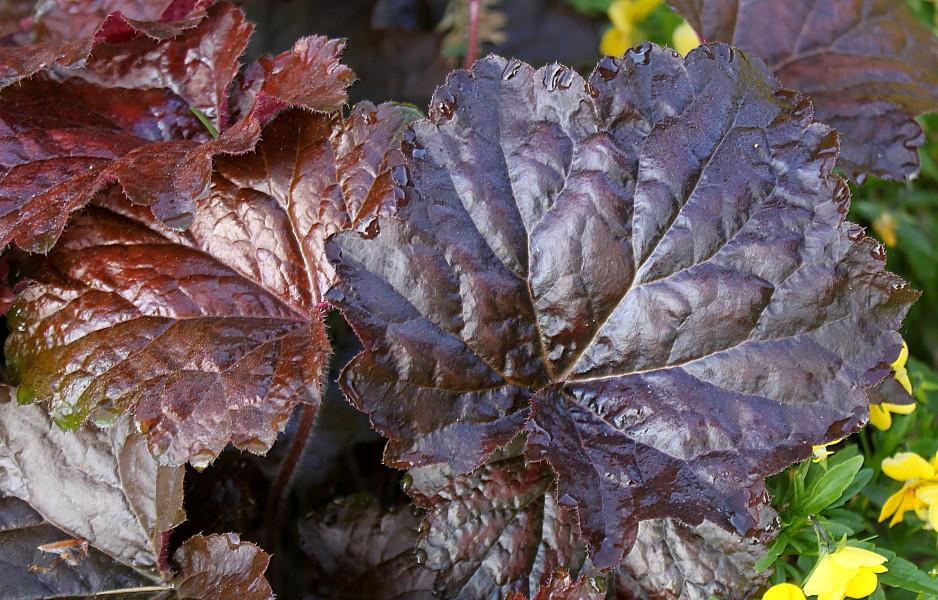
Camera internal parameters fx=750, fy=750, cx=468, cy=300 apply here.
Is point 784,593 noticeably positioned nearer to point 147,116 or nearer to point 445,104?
point 445,104

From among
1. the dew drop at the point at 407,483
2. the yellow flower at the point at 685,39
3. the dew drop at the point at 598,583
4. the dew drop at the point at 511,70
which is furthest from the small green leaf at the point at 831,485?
the yellow flower at the point at 685,39

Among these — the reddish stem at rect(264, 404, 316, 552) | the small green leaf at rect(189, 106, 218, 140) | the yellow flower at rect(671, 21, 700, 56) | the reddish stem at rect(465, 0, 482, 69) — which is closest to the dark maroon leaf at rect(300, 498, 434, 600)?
the reddish stem at rect(264, 404, 316, 552)

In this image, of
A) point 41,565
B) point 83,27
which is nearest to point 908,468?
point 41,565

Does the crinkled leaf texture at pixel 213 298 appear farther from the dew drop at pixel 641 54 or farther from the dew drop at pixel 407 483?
the dew drop at pixel 641 54

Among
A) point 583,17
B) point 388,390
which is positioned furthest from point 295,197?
point 583,17

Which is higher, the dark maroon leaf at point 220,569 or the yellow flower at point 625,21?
the yellow flower at point 625,21
